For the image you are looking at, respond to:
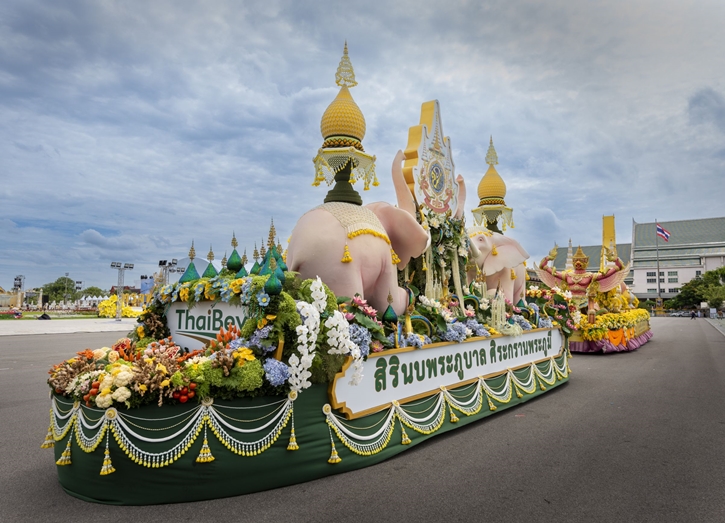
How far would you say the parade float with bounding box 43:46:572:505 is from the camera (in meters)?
3.25

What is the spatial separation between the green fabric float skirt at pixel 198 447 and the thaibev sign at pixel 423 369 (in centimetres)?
23

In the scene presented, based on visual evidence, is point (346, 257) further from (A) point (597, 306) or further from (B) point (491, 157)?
(A) point (597, 306)

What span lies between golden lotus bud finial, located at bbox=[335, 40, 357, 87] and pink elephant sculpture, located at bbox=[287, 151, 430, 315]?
1787 millimetres

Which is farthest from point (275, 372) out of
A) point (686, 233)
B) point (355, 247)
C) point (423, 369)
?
point (686, 233)

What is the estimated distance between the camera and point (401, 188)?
20.4 ft

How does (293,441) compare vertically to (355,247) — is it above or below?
below

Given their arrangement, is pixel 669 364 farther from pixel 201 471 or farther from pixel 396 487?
pixel 201 471

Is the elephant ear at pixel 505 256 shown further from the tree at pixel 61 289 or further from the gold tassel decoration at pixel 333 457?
the tree at pixel 61 289

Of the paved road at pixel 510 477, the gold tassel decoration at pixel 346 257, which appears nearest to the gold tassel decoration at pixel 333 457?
the paved road at pixel 510 477

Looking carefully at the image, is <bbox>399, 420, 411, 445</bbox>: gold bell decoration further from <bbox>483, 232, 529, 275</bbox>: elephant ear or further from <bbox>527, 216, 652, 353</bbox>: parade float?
<bbox>527, 216, 652, 353</bbox>: parade float

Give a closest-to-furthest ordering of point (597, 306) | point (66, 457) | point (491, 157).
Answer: point (66, 457), point (491, 157), point (597, 306)

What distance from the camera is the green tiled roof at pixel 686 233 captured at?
6469 centimetres

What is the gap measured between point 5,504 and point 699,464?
5.78 metres

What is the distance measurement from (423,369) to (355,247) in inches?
59.5
